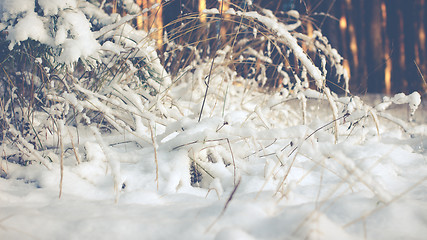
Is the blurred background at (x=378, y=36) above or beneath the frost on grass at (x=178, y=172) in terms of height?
above

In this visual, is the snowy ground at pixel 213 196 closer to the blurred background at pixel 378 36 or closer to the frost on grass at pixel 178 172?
the frost on grass at pixel 178 172

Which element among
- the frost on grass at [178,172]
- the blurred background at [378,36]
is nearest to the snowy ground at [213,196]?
the frost on grass at [178,172]

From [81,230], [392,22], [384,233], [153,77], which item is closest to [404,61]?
[392,22]

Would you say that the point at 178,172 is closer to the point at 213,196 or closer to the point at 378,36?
the point at 213,196

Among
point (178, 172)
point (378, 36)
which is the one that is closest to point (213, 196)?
point (178, 172)

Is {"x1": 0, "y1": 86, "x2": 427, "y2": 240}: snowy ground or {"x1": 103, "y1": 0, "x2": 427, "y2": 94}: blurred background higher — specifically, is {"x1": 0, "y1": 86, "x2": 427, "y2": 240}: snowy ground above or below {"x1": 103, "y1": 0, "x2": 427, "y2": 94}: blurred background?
below

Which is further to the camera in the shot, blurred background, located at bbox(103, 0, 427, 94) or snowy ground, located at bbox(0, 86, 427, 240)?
blurred background, located at bbox(103, 0, 427, 94)

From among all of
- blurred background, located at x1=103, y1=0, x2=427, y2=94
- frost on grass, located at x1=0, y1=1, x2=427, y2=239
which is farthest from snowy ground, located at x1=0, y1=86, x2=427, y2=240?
blurred background, located at x1=103, y1=0, x2=427, y2=94

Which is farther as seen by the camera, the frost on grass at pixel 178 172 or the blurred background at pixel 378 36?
the blurred background at pixel 378 36

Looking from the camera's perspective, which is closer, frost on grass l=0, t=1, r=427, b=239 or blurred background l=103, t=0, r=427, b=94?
frost on grass l=0, t=1, r=427, b=239

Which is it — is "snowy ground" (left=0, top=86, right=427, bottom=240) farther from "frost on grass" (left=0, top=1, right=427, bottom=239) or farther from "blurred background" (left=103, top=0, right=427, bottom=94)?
"blurred background" (left=103, top=0, right=427, bottom=94)

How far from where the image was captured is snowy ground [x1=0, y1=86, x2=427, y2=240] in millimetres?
593

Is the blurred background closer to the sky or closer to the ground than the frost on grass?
closer to the sky

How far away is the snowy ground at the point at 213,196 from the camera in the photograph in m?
0.59
